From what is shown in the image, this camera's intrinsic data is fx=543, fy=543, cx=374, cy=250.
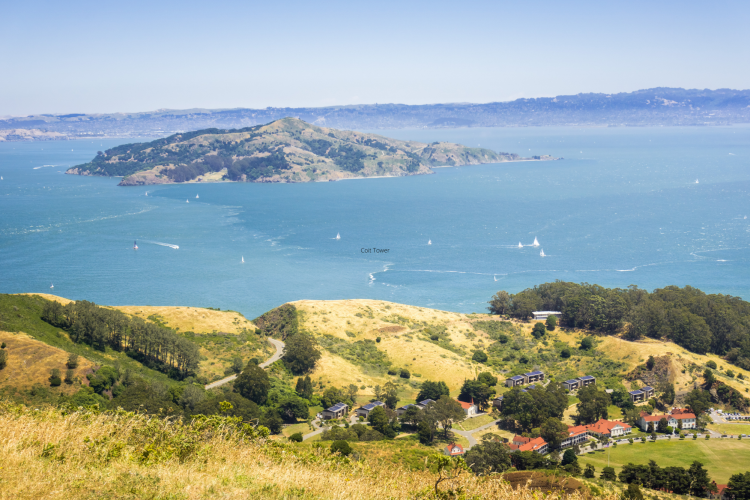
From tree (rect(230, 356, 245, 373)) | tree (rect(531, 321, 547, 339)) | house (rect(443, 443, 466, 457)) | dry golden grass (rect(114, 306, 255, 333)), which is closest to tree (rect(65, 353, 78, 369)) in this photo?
tree (rect(230, 356, 245, 373))

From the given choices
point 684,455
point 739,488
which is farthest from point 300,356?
point 739,488

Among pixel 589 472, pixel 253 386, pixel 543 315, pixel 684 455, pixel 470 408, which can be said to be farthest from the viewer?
pixel 543 315

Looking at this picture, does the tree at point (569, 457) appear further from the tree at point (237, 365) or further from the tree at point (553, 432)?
the tree at point (237, 365)

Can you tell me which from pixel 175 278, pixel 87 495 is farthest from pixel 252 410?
pixel 175 278

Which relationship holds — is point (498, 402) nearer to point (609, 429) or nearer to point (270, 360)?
point (609, 429)

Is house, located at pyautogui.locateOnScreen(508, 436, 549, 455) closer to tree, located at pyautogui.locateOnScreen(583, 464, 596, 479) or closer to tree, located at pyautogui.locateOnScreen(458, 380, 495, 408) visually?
tree, located at pyautogui.locateOnScreen(583, 464, 596, 479)

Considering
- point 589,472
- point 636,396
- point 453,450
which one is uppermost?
point 589,472

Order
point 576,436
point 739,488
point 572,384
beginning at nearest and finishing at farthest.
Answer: point 739,488, point 576,436, point 572,384

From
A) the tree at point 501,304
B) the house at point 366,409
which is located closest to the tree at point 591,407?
the house at point 366,409
